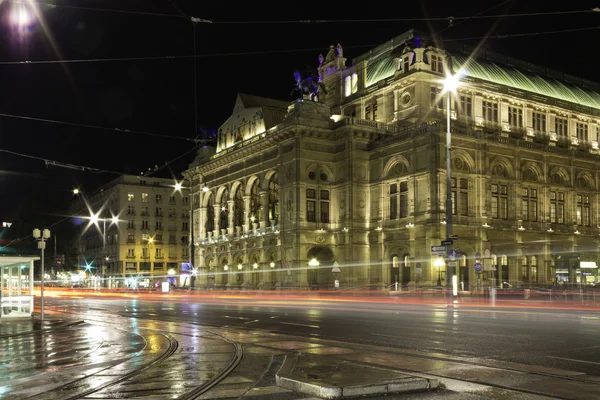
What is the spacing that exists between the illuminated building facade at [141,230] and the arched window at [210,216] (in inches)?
949

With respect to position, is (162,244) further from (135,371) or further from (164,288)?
(135,371)

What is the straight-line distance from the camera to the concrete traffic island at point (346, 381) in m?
9.20

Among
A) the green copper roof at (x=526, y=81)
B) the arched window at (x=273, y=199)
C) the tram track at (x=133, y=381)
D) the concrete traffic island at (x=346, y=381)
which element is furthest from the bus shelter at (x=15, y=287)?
the green copper roof at (x=526, y=81)

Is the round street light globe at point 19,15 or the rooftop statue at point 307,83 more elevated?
the rooftop statue at point 307,83

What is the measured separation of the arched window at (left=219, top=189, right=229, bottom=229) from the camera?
79562 mm

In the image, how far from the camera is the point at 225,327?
2261 centimetres

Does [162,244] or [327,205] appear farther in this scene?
[162,244]

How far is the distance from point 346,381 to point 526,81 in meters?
70.8

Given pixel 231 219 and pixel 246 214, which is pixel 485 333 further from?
pixel 231 219

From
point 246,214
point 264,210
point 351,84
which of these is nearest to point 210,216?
point 246,214

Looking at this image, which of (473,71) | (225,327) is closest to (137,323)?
(225,327)

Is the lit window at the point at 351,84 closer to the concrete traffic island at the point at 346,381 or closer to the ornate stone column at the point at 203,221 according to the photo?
the ornate stone column at the point at 203,221

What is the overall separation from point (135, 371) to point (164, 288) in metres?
56.4

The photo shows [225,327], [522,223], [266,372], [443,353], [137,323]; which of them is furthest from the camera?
[522,223]
